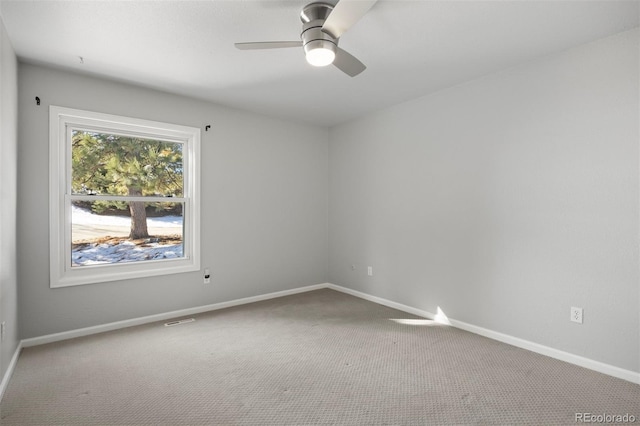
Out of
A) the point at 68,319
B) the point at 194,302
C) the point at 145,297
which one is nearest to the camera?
the point at 68,319

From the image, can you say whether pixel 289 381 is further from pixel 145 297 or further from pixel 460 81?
pixel 460 81

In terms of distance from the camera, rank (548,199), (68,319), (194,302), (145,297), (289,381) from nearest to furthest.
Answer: (289,381), (548,199), (68,319), (145,297), (194,302)

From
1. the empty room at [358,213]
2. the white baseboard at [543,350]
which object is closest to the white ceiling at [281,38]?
the empty room at [358,213]

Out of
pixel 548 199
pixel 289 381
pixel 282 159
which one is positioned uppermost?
pixel 282 159

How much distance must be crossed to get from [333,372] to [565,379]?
62.9 inches

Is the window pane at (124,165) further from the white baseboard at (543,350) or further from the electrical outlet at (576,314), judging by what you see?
the electrical outlet at (576,314)

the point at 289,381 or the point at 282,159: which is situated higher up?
the point at 282,159

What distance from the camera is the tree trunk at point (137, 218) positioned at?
11.3 feet

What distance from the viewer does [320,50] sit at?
1969mm

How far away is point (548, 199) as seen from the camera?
2658mm

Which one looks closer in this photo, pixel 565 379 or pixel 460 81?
pixel 565 379

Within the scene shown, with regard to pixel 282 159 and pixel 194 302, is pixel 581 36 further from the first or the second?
pixel 194 302

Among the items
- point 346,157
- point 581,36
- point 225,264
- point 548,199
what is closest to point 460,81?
point 581,36

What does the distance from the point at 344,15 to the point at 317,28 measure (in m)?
0.29
